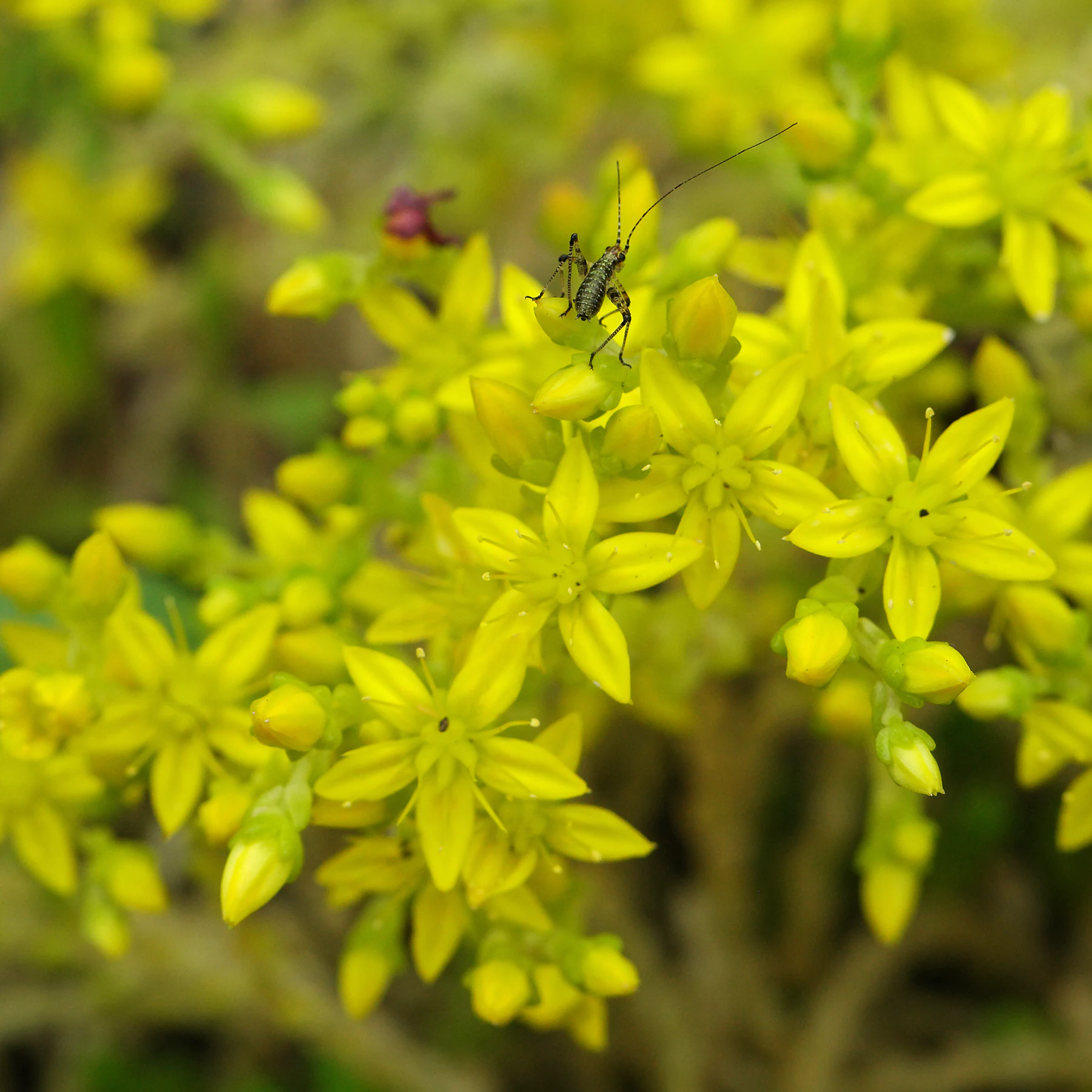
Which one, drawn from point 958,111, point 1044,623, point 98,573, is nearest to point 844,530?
point 1044,623

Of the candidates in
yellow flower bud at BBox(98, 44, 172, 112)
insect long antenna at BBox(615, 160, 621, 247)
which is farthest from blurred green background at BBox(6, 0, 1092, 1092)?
insect long antenna at BBox(615, 160, 621, 247)

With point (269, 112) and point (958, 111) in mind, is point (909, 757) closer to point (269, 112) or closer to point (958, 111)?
point (958, 111)

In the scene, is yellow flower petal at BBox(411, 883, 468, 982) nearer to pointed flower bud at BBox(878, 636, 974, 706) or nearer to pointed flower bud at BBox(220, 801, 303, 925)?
pointed flower bud at BBox(220, 801, 303, 925)

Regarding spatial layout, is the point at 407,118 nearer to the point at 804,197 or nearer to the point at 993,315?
the point at 804,197

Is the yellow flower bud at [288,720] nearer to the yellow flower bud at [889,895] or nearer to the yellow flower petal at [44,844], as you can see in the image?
the yellow flower petal at [44,844]

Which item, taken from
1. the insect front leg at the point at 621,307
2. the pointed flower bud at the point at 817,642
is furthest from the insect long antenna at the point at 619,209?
the pointed flower bud at the point at 817,642

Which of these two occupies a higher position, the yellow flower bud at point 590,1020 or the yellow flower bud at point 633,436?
the yellow flower bud at point 633,436
